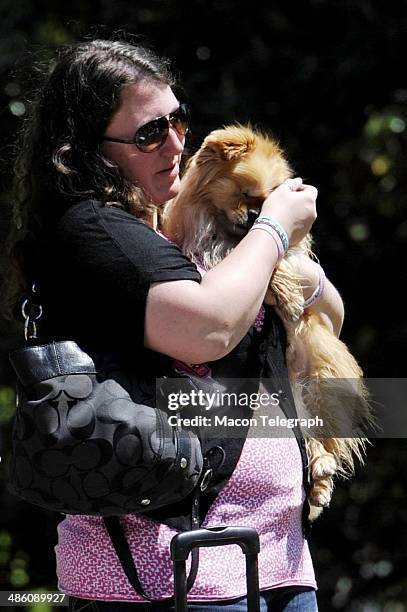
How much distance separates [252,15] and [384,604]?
2374mm

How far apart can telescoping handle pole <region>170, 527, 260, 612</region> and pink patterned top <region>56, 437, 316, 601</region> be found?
0.20ft

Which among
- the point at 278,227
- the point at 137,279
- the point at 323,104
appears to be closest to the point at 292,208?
the point at 278,227

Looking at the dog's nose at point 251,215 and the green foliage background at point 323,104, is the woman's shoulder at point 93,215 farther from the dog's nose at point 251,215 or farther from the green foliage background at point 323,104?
the green foliage background at point 323,104

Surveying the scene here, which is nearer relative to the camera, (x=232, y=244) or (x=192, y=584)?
(x=192, y=584)

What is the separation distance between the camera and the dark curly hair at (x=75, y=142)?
66.8 inches

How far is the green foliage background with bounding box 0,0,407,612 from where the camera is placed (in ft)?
12.1

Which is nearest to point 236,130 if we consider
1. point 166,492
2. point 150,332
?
point 150,332

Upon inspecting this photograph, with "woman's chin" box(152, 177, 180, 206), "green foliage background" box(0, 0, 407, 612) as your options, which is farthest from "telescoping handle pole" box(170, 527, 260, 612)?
"green foliage background" box(0, 0, 407, 612)

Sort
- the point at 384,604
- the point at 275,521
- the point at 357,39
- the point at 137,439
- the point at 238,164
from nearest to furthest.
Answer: the point at 137,439, the point at 275,521, the point at 238,164, the point at 357,39, the point at 384,604

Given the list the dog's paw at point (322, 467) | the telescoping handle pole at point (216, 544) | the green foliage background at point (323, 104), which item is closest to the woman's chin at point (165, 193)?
the telescoping handle pole at point (216, 544)

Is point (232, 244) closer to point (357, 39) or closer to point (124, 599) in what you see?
point (124, 599)

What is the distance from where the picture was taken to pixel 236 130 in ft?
7.79

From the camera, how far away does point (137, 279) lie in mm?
1568

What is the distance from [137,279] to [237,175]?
0.80 metres
